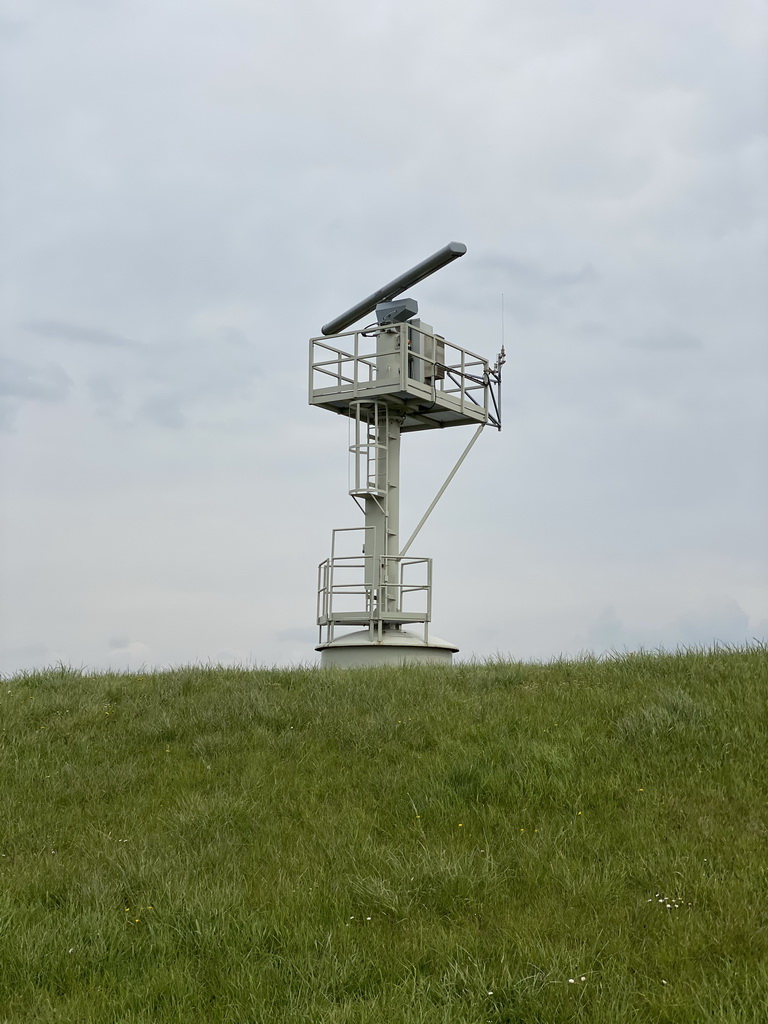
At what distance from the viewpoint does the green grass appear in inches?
244

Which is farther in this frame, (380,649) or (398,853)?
(380,649)

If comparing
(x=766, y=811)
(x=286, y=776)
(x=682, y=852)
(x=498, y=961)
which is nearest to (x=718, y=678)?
(x=766, y=811)

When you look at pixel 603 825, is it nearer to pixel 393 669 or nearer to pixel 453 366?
pixel 393 669

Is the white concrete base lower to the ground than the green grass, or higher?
higher

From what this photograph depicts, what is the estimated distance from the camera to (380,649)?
22.9 meters

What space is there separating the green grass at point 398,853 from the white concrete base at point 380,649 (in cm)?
981

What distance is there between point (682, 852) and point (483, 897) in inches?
66.3

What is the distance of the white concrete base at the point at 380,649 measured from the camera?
22828 mm

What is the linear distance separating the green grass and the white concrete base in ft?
32.2

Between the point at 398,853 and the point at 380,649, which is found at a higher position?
the point at 380,649

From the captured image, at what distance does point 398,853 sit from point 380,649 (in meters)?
14.9

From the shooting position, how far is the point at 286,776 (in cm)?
1010

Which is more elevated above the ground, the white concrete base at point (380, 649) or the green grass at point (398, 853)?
the white concrete base at point (380, 649)

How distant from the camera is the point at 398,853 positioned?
8.01 m
